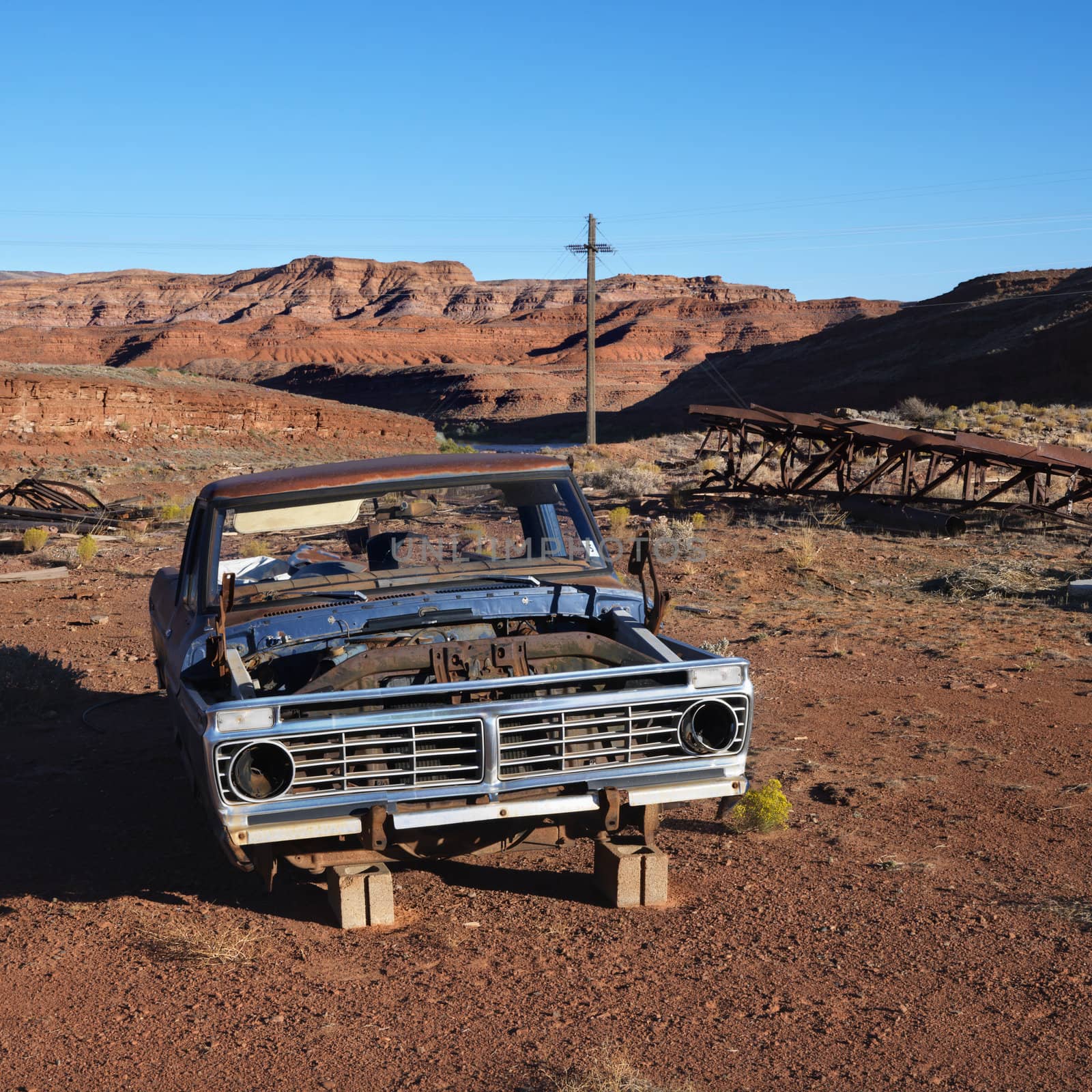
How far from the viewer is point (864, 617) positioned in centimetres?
1127

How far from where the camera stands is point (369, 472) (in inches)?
215

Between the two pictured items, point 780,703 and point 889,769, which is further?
point 780,703

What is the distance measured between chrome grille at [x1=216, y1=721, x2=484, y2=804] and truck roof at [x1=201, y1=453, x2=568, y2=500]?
167cm

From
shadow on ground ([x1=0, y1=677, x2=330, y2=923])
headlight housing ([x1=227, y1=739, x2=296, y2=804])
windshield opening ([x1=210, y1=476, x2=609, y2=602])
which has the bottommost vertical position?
shadow on ground ([x1=0, y1=677, x2=330, y2=923])

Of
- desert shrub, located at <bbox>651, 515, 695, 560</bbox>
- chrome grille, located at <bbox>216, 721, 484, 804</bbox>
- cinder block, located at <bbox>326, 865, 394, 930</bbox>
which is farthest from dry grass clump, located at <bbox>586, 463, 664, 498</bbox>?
chrome grille, located at <bbox>216, 721, 484, 804</bbox>

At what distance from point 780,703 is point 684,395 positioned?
3001 inches

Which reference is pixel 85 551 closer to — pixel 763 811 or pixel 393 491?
pixel 393 491

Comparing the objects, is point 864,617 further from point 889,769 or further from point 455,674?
point 455,674

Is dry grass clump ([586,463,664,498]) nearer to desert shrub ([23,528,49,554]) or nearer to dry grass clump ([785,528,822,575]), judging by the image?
dry grass clump ([785,528,822,575])

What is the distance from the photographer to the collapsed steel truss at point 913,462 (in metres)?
16.0

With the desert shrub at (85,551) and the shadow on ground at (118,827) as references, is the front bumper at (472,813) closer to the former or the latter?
the shadow on ground at (118,827)

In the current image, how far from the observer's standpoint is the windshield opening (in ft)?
17.6

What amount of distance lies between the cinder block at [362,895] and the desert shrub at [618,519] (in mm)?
13663

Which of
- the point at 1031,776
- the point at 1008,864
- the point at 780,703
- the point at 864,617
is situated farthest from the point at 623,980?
the point at 864,617
